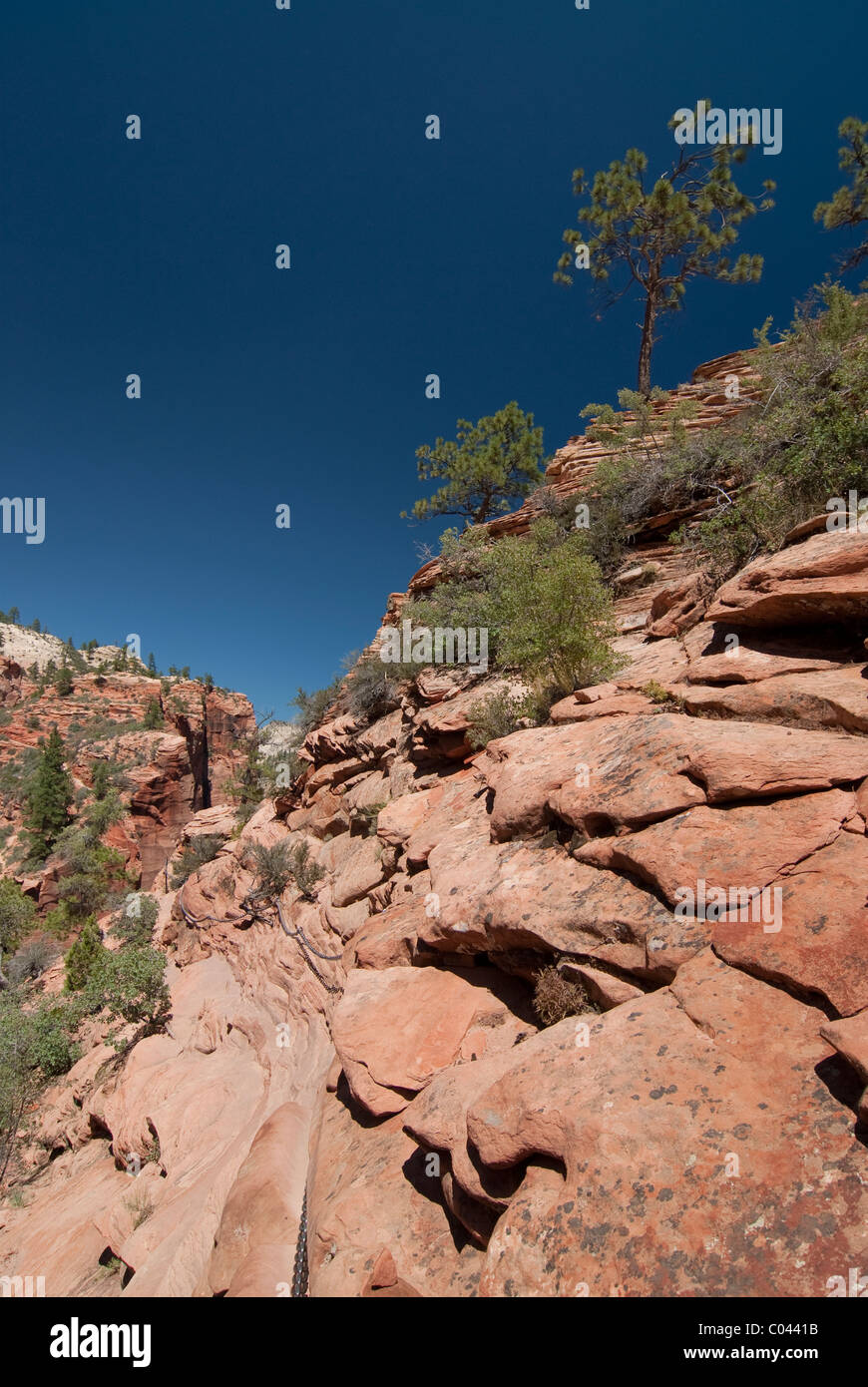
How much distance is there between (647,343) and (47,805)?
43158 mm

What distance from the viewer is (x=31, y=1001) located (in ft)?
66.2

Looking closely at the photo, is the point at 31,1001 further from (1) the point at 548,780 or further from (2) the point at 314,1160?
(1) the point at 548,780

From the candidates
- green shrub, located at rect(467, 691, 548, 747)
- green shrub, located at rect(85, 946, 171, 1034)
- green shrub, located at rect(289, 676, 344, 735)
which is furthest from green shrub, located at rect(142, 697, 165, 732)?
green shrub, located at rect(467, 691, 548, 747)

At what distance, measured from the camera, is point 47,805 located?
36.2m

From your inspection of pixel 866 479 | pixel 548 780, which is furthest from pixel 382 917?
pixel 866 479

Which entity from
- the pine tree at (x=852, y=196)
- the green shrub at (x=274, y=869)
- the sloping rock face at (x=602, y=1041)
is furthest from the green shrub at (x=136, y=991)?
the pine tree at (x=852, y=196)

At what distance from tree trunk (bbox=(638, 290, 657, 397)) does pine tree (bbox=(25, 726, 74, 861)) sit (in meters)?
42.3

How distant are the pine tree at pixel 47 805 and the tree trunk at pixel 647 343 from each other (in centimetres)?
4226

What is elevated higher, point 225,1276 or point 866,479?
point 866,479

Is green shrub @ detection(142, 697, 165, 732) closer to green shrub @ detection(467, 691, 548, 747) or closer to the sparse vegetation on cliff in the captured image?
green shrub @ detection(467, 691, 548, 747)

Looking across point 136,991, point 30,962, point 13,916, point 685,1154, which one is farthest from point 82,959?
point 685,1154

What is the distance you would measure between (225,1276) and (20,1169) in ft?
36.4

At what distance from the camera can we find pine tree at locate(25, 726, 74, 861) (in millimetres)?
35344

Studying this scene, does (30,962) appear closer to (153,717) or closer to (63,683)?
(153,717)
